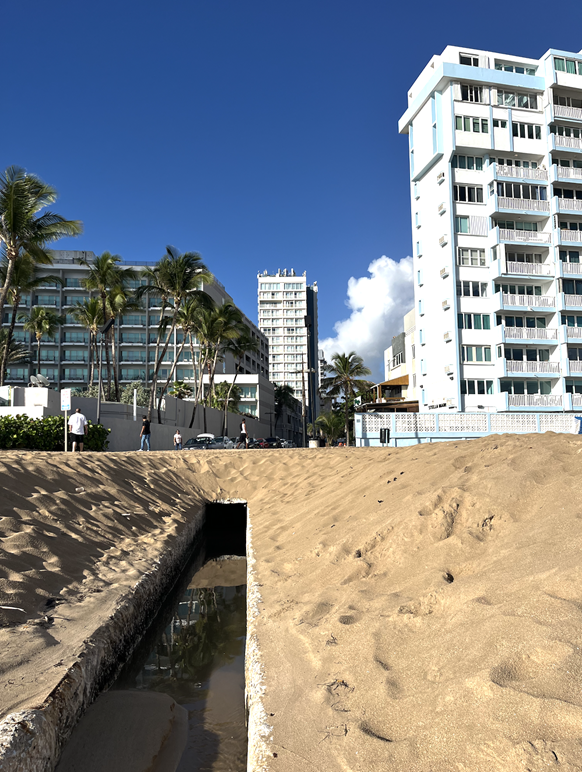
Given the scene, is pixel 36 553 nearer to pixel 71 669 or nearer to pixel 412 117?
pixel 71 669

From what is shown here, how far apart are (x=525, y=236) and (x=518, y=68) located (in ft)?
41.6

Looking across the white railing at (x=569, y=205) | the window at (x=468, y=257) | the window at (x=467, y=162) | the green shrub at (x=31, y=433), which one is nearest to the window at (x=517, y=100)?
the window at (x=467, y=162)

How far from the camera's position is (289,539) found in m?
7.40

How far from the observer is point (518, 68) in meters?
38.3

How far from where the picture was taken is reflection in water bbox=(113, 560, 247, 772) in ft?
13.5

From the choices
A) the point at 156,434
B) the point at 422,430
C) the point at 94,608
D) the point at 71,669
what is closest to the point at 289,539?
the point at 94,608

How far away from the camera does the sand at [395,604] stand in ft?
8.31

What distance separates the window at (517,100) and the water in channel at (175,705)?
40.4 m

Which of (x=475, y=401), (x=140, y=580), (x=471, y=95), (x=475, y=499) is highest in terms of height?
(x=471, y=95)

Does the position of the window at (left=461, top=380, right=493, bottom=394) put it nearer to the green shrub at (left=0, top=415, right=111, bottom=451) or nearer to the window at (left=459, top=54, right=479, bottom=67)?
the window at (left=459, top=54, right=479, bottom=67)

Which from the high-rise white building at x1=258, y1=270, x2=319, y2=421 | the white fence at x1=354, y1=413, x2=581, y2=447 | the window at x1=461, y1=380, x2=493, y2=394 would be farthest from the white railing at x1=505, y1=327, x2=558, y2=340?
the high-rise white building at x1=258, y1=270, x2=319, y2=421

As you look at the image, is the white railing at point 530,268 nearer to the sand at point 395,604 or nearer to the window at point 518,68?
the window at point 518,68

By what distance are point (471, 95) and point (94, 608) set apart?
4118 centimetres

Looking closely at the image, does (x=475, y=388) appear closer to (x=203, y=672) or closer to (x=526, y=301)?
(x=526, y=301)
